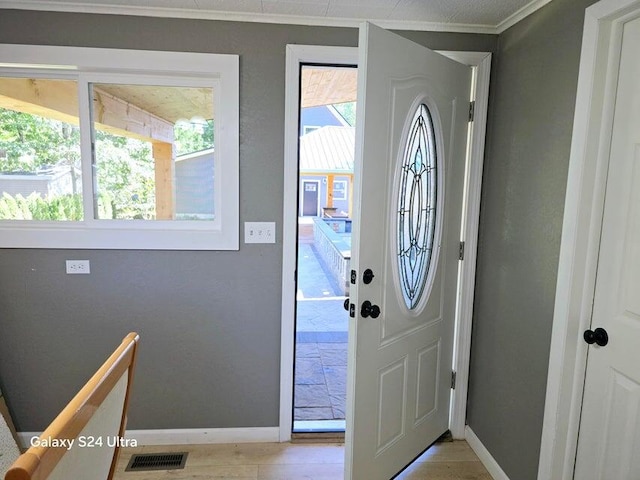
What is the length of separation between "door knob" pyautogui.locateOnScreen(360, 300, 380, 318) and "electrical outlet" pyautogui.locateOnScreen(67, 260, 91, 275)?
4.74ft

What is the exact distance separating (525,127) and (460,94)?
0.38m

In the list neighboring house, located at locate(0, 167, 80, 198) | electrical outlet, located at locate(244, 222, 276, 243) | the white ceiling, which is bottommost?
electrical outlet, located at locate(244, 222, 276, 243)

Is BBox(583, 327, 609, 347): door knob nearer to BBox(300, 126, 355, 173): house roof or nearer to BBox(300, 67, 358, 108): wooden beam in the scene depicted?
BBox(300, 67, 358, 108): wooden beam

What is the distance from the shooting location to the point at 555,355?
1.63m

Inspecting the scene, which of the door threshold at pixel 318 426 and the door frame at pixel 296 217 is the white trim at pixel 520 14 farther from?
the door threshold at pixel 318 426

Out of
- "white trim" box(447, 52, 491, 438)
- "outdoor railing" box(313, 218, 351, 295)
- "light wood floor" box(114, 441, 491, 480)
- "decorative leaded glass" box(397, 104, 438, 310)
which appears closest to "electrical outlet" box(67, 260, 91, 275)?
"light wood floor" box(114, 441, 491, 480)

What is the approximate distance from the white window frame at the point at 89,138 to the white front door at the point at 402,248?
0.77 metres

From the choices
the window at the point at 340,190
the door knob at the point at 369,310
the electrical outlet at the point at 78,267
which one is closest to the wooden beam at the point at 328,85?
the door knob at the point at 369,310

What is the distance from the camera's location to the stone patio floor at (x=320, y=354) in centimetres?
277

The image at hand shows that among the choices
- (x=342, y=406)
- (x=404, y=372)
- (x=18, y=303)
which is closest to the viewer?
(x=404, y=372)

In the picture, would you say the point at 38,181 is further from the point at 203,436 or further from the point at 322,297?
the point at 322,297

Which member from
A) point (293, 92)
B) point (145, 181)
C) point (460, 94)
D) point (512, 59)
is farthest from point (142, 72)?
point (512, 59)

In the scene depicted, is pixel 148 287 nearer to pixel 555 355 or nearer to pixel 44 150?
pixel 44 150

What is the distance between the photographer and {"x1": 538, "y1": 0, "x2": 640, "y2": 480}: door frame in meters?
1.42
